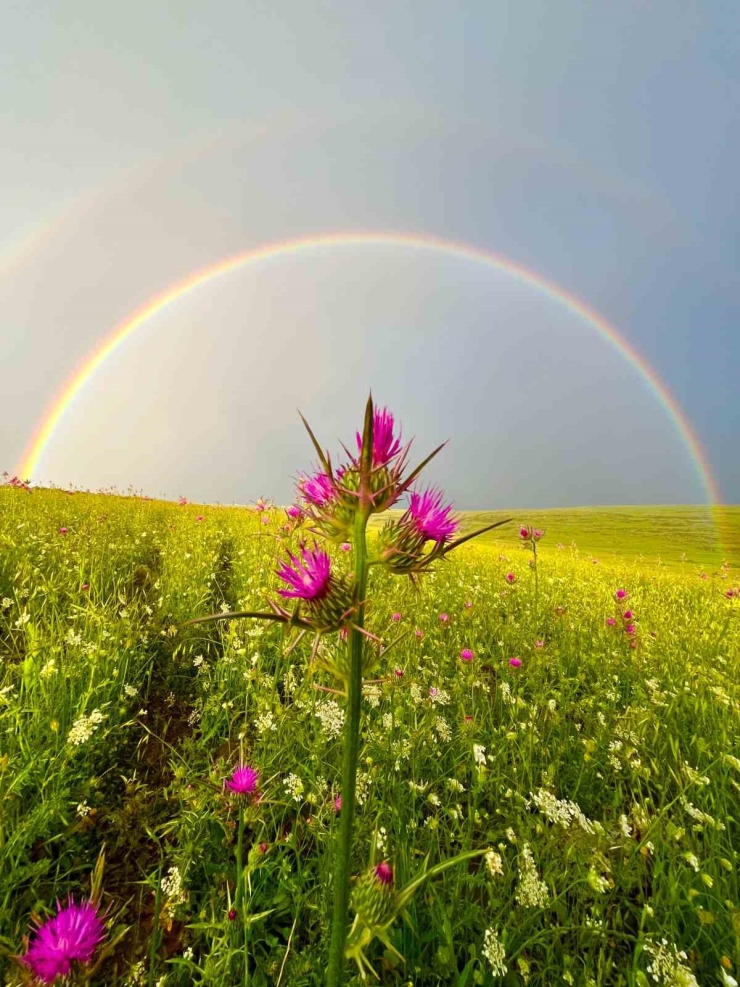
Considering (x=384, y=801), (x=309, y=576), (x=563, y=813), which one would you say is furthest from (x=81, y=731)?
(x=563, y=813)

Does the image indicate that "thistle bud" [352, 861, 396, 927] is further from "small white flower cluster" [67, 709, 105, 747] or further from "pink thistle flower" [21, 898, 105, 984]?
"small white flower cluster" [67, 709, 105, 747]

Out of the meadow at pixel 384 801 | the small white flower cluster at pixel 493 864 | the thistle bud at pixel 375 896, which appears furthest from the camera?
the small white flower cluster at pixel 493 864

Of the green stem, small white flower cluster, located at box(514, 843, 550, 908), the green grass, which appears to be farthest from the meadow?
the green grass

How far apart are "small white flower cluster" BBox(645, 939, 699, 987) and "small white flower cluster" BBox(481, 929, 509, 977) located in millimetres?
497

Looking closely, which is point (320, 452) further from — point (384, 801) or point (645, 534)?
point (645, 534)

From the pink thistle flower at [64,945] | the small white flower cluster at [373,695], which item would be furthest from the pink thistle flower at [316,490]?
the small white flower cluster at [373,695]

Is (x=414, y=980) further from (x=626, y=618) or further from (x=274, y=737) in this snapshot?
(x=626, y=618)

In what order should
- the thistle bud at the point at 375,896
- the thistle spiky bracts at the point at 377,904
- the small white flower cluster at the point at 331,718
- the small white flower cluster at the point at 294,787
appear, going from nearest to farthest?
the thistle spiky bracts at the point at 377,904 < the thistle bud at the point at 375,896 < the small white flower cluster at the point at 294,787 < the small white flower cluster at the point at 331,718

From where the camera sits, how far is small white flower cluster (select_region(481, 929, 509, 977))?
5.31 ft

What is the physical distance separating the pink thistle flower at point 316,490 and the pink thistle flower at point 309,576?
146 mm

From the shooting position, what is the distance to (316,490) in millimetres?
1315

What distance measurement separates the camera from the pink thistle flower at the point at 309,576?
1148mm

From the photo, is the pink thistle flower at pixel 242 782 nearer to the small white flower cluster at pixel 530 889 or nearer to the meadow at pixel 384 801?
the meadow at pixel 384 801

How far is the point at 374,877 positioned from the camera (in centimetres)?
129
